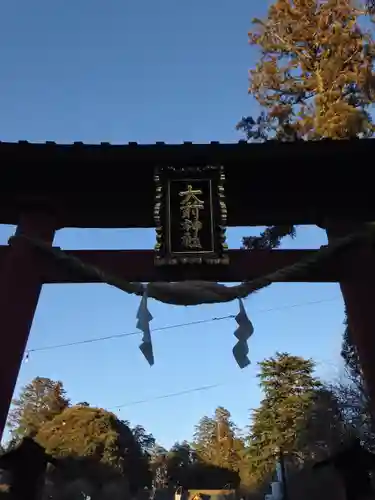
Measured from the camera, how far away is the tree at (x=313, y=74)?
11.2 m

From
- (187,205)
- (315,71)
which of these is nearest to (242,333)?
(187,205)

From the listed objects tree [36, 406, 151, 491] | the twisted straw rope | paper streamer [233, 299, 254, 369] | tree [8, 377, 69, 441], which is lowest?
paper streamer [233, 299, 254, 369]

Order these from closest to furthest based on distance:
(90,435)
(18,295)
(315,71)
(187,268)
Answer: (18,295) → (187,268) → (315,71) → (90,435)

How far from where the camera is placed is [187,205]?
5.39 m

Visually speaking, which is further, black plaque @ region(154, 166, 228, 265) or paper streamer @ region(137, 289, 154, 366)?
black plaque @ region(154, 166, 228, 265)

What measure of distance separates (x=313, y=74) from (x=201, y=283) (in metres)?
9.35

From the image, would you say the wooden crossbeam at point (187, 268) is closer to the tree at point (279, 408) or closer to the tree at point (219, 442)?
the tree at point (279, 408)

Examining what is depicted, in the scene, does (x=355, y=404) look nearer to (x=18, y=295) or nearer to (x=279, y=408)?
(x=279, y=408)

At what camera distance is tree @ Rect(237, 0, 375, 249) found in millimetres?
11180

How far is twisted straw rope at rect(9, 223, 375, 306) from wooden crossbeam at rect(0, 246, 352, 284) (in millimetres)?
193

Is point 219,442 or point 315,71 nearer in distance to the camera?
point 315,71

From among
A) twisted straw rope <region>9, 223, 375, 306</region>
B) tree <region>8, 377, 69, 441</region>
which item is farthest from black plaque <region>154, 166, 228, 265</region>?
tree <region>8, 377, 69, 441</region>

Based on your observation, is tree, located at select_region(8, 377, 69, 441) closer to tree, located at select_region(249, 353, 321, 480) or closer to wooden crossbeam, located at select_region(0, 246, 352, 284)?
tree, located at select_region(249, 353, 321, 480)

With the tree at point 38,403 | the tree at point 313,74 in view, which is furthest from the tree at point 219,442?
the tree at point 313,74
